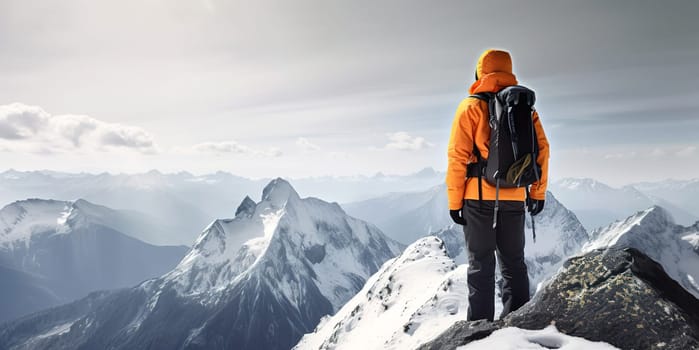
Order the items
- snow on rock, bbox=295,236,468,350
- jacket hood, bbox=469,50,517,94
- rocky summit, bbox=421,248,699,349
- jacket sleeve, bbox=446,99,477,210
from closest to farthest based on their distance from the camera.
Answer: rocky summit, bbox=421,248,699,349 → jacket hood, bbox=469,50,517,94 → jacket sleeve, bbox=446,99,477,210 → snow on rock, bbox=295,236,468,350

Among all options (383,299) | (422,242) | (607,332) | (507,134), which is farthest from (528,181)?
(422,242)

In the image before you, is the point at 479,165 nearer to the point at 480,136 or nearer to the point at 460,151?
the point at 460,151

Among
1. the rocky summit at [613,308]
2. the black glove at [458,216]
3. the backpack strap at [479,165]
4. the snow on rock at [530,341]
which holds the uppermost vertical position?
the backpack strap at [479,165]

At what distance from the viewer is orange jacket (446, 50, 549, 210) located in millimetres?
7457

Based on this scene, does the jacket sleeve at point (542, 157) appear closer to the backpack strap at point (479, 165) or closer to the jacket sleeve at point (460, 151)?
the backpack strap at point (479, 165)

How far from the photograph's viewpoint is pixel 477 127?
24.9ft

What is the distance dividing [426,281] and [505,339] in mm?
54405

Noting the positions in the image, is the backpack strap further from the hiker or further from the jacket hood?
the jacket hood

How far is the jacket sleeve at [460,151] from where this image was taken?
24.9 ft

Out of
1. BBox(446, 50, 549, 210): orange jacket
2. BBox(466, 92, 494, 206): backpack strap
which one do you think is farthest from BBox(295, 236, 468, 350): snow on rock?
BBox(466, 92, 494, 206): backpack strap

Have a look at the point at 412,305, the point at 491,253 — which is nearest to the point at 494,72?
the point at 491,253

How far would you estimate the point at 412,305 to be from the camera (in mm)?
47312

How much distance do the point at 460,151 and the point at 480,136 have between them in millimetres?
505

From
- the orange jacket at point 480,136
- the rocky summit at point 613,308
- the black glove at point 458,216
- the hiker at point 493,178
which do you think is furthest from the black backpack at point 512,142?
the rocky summit at point 613,308
